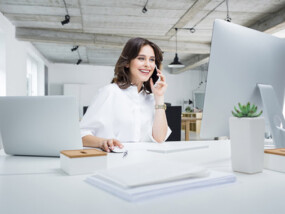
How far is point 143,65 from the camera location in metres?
2.17

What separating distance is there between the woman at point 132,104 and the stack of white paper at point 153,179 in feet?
3.56

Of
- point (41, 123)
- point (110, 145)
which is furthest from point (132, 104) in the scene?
point (41, 123)

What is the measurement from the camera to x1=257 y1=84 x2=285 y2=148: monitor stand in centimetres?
126

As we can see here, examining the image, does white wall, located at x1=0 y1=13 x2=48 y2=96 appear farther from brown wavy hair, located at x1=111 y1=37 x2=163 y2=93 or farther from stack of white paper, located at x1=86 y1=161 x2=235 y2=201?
stack of white paper, located at x1=86 y1=161 x2=235 y2=201

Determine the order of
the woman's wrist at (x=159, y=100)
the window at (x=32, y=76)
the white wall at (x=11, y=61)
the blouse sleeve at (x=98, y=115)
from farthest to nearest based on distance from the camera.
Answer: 1. the window at (x=32, y=76)
2. the white wall at (x=11, y=61)
3. the woman's wrist at (x=159, y=100)
4. the blouse sleeve at (x=98, y=115)

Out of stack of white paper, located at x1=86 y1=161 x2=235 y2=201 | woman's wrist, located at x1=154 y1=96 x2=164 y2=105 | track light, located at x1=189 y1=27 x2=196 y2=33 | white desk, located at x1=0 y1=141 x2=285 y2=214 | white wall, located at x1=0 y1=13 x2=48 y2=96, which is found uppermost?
track light, located at x1=189 y1=27 x2=196 y2=33

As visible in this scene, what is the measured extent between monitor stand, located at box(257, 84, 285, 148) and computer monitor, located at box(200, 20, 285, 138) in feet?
0.10

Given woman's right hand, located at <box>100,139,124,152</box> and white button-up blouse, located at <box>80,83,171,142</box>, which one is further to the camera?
white button-up blouse, located at <box>80,83,171,142</box>

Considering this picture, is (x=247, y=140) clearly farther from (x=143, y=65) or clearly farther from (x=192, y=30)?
(x=192, y=30)

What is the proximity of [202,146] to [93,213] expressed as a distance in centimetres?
100

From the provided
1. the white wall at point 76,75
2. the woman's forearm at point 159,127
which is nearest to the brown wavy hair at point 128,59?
the woman's forearm at point 159,127

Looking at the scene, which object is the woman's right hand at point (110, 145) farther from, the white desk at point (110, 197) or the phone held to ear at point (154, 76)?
the phone held to ear at point (154, 76)

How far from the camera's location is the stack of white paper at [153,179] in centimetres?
67

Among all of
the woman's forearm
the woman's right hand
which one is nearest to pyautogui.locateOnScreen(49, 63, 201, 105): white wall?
the woman's forearm
